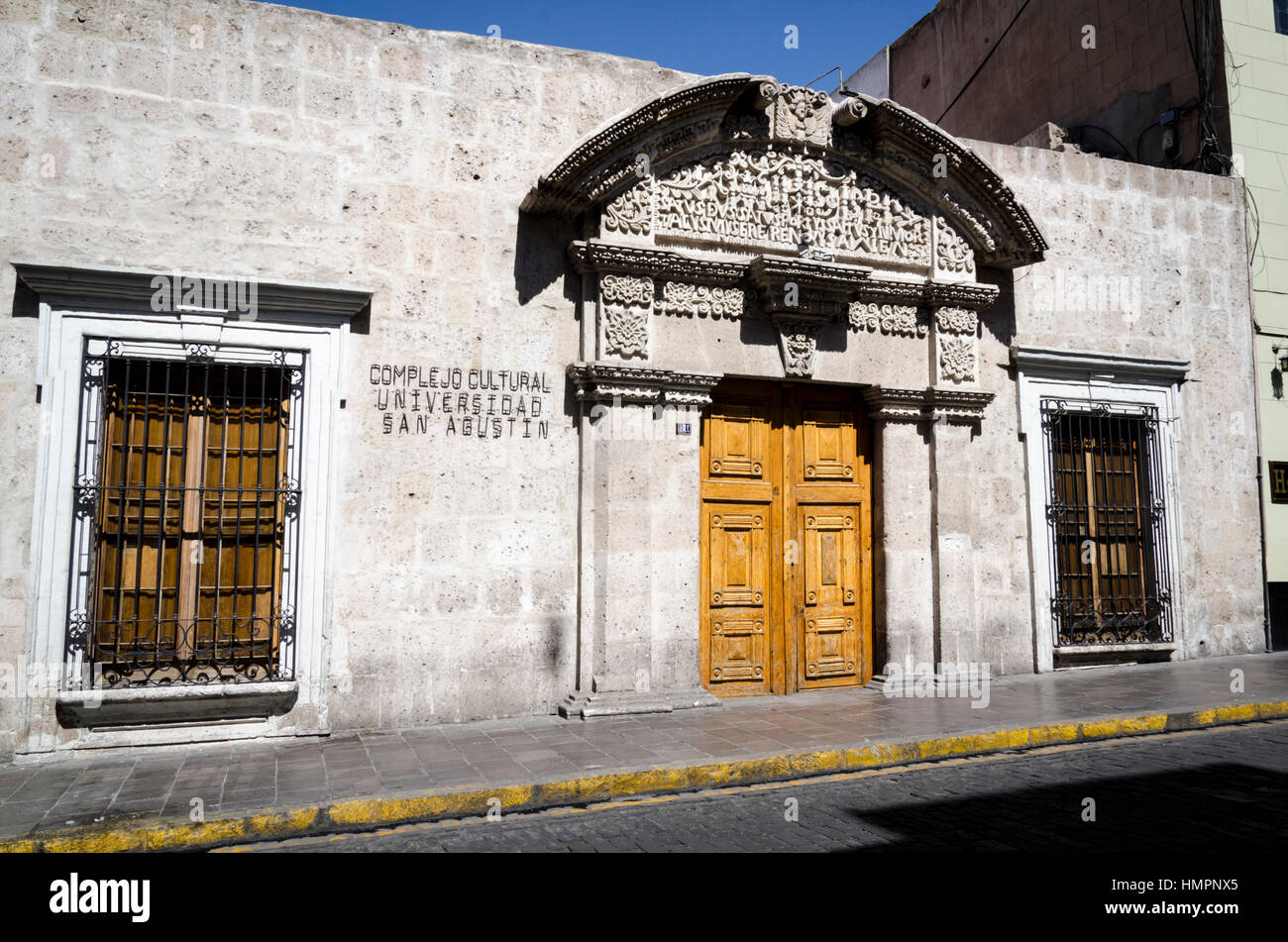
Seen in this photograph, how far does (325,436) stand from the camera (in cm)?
686

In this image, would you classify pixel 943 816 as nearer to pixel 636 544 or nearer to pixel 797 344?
pixel 636 544

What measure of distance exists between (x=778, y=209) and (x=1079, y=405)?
3.74 metres

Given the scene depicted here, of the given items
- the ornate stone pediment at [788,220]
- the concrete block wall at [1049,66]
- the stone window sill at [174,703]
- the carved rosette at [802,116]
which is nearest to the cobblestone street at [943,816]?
the stone window sill at [174,703]

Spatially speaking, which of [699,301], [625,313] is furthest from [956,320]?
[625,313]

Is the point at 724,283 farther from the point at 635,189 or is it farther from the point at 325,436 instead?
the point at 325,436

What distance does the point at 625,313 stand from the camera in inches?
298

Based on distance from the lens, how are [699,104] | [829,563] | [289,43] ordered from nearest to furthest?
1. [289,43]
2. [699,104]
3. [829,563]

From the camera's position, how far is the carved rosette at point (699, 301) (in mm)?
7738

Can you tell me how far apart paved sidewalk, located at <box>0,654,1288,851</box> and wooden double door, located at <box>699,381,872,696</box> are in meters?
0.33

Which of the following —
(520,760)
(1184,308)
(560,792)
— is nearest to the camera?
(560,792)

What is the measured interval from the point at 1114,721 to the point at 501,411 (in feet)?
16.1

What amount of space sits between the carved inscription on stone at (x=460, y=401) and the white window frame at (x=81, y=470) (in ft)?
1.24

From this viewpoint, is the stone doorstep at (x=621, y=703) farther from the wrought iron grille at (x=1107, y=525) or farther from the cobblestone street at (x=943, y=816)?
the wrought iron grille at (x=1107, y=525)
